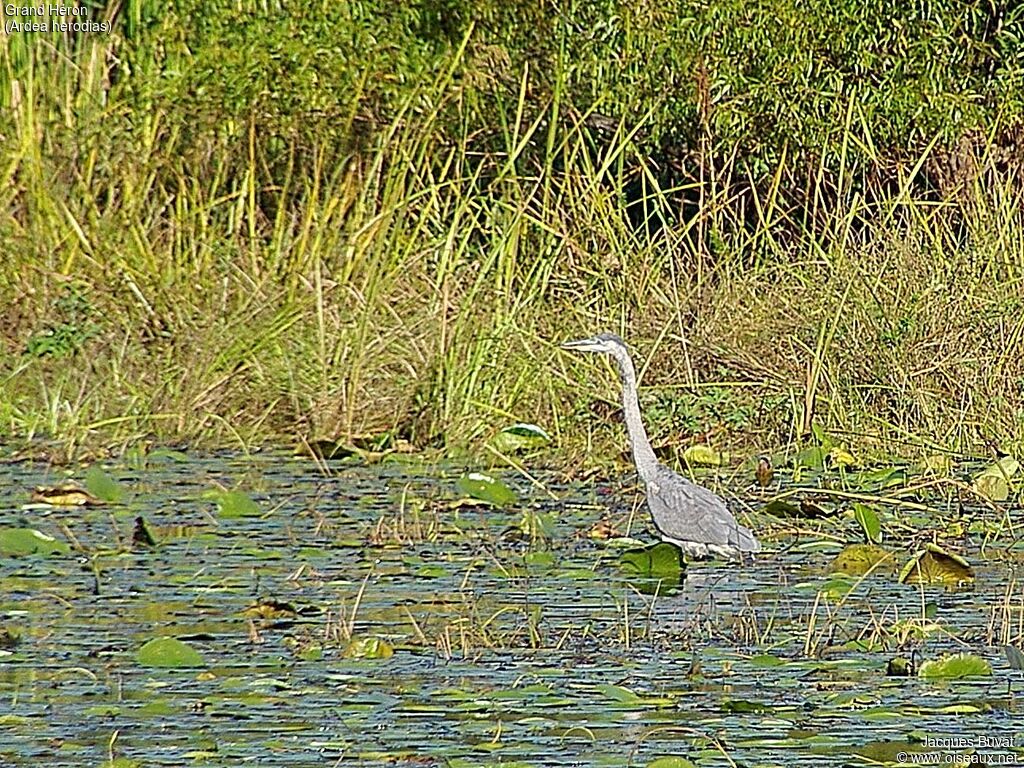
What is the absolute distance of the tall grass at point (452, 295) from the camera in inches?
343

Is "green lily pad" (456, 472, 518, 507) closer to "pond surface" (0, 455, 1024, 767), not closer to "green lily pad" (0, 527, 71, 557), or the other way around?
"pond surface" (0, 455, 1024, 767)

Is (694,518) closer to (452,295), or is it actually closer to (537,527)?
(537,527)

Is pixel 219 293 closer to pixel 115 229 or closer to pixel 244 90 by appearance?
pixel 115 229

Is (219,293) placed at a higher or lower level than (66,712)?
lower

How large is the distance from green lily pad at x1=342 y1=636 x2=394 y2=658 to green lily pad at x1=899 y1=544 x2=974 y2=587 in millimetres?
1629

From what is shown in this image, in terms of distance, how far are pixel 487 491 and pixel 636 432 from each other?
0.79m

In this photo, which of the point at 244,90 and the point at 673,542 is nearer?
the point at 673,542

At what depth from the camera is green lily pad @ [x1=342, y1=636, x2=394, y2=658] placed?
504 centimetres

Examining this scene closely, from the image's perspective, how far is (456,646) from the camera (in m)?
5.15

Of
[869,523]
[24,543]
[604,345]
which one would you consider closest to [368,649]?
[24,543]

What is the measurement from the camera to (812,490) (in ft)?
23.9

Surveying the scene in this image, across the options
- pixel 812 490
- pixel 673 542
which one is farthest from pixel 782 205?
pixel 673 542

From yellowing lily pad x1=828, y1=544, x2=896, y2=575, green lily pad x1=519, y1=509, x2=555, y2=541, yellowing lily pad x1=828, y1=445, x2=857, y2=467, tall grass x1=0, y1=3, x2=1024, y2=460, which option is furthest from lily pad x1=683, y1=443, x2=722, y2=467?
yellowing lily pad x1=828, y1=544, x2=896, y2=575

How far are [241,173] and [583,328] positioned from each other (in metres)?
2.34
